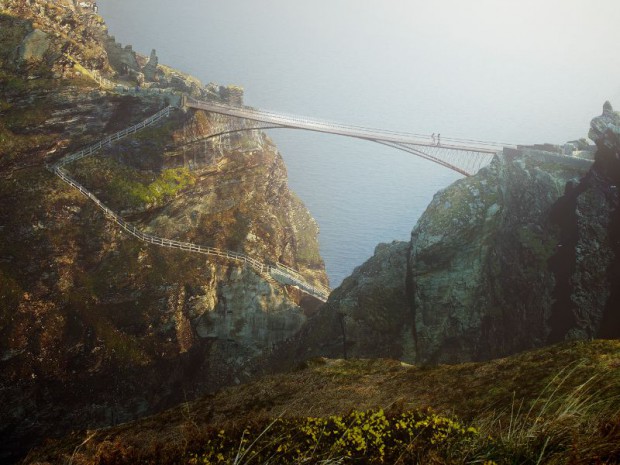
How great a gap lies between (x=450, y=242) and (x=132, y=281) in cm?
3383

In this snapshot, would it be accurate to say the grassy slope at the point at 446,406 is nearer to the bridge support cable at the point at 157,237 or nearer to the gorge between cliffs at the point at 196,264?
the gorge between cliffs at the point at 196,264

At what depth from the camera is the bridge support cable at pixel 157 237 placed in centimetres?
5059

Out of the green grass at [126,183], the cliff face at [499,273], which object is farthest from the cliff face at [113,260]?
the cliff face at [499,273]

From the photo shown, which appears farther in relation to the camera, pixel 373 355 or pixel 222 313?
pixel 222 313

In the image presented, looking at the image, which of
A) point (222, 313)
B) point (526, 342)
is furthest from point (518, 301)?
point (222, 313)

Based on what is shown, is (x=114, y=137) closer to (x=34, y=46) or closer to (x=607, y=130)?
(x=34, y=46)

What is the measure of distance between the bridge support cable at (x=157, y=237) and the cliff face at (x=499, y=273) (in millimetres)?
8733

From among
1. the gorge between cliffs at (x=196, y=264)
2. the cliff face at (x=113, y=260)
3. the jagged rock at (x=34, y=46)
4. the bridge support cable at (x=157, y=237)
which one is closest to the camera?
the gorge between cliffs at (x=196, y=264)

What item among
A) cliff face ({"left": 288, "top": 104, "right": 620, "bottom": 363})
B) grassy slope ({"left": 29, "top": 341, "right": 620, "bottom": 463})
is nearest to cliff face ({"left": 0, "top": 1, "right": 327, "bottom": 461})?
cliff face ({"left": 288, "top": 104, "right": 620, "bottom": 363})

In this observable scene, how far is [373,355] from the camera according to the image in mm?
45312

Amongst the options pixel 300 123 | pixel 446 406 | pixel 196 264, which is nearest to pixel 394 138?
pixel 300 123

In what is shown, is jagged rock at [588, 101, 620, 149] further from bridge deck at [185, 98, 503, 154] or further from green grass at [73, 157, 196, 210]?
green grass at [73, 157, 196, 210]

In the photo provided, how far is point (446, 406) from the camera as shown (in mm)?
15672

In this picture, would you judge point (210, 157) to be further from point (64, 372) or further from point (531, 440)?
point (531, 440)
